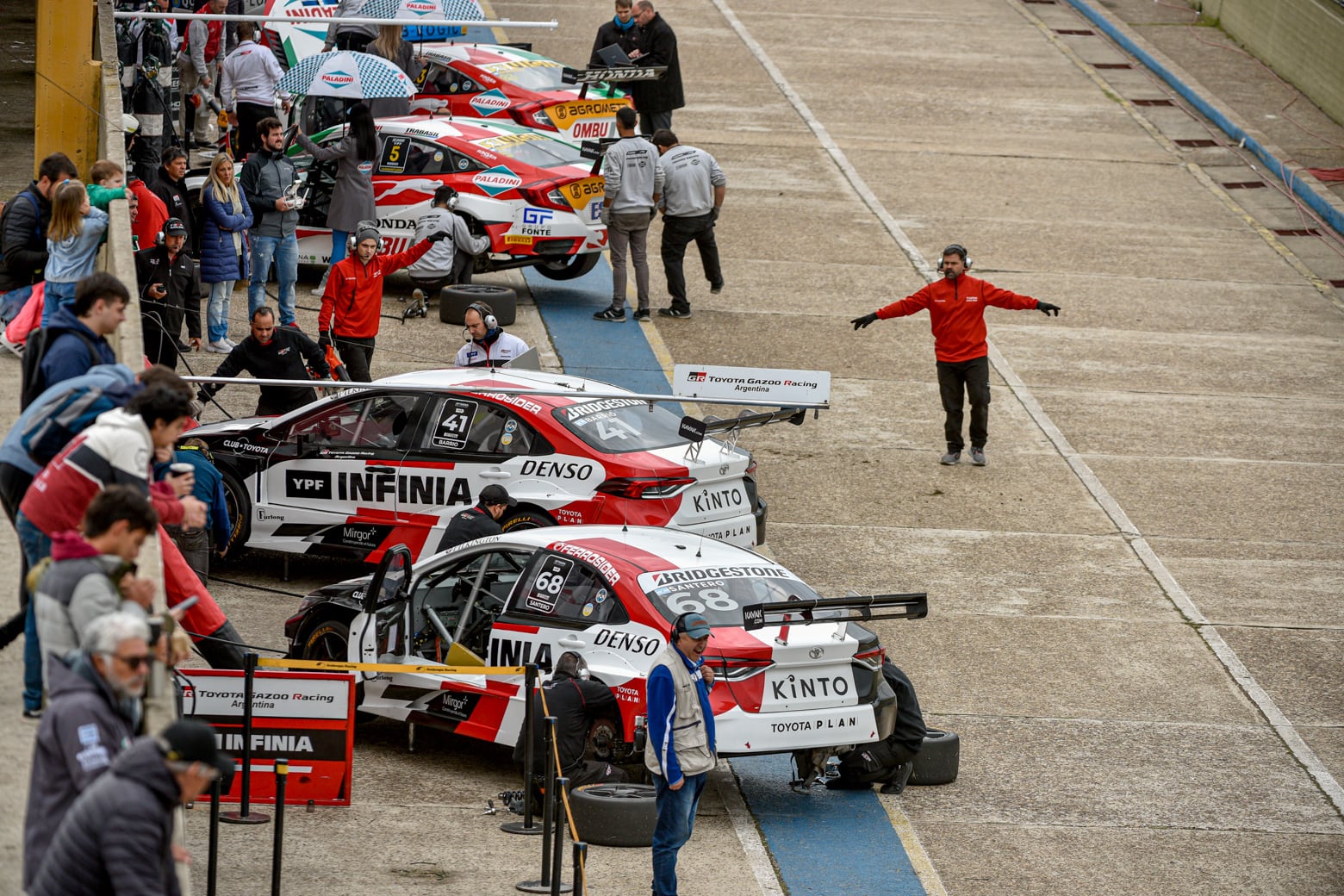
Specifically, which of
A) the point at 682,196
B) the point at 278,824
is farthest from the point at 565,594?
the point at 682,196

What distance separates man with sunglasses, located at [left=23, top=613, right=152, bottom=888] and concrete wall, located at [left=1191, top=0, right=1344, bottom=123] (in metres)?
28.2

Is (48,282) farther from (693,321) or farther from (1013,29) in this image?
(1013,29)

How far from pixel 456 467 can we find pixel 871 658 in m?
4.04

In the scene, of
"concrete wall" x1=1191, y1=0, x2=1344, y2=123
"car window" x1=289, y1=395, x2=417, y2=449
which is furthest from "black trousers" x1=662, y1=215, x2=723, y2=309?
"concrete wall" x1=1191, y1=0, x2=1344, y2=123

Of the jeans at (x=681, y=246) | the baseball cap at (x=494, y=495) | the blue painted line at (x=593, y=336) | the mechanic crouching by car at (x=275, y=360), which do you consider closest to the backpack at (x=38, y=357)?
the baseball cap at (x=494, y=495)

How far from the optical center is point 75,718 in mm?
6035

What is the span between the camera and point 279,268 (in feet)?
60.4

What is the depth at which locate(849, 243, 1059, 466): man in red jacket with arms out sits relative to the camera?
1752cm

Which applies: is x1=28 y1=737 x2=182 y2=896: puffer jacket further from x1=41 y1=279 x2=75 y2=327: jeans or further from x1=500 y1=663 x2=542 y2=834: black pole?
x1=41 y1=279 x2=75 y2=327: jeans

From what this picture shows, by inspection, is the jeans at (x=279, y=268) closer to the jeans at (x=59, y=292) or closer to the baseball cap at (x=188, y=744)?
the jeans at (x=59, y=292)

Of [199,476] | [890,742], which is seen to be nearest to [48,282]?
[199,476]

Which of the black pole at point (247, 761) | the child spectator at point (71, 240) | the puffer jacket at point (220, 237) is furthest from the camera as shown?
the puffer jacket at point (220, 237)

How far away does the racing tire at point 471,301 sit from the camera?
781 inches

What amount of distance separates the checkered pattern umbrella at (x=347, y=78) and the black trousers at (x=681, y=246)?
3.17 meters
